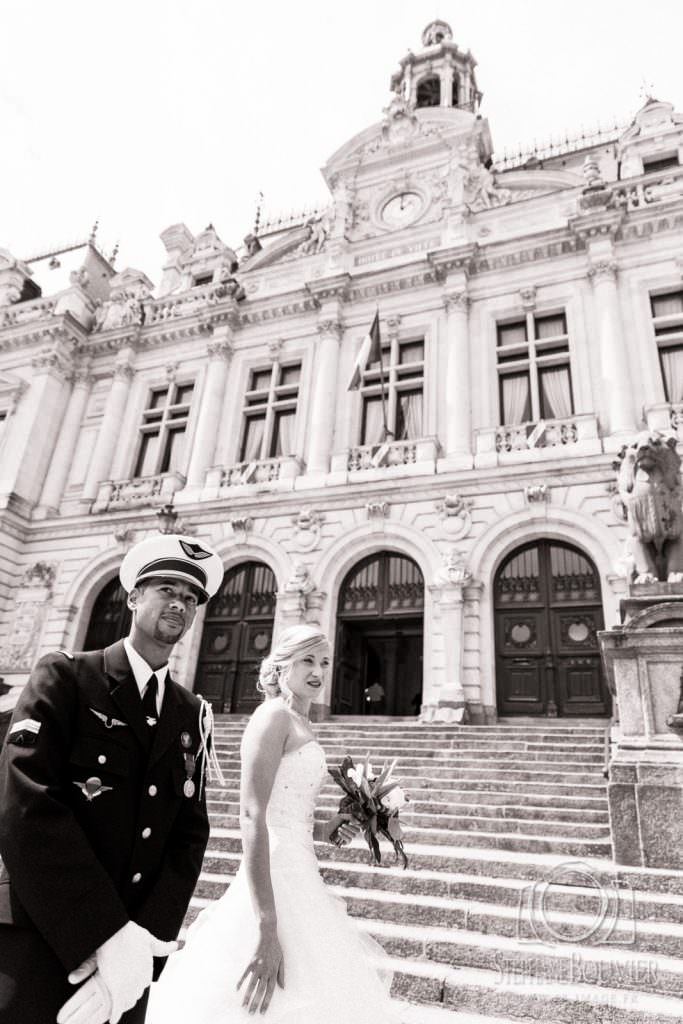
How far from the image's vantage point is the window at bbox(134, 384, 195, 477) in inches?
675

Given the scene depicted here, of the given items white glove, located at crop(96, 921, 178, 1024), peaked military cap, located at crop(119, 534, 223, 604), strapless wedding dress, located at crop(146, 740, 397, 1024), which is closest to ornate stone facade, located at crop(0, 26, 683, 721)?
strapless wedding dress, located at crop(146, 740, 397, 1024)

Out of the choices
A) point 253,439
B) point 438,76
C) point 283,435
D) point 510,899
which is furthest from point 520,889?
point 438,76

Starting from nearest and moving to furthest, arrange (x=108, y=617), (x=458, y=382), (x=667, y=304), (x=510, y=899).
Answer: (x=510, y=899) < (x=667, y=304) < (x=458, y=382) < (x=108, y=617)

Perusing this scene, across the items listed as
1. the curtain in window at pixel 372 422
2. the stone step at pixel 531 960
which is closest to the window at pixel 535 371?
the curtain in window at pixel 372 422

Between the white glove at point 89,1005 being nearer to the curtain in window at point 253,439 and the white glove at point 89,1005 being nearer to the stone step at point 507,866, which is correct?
the stone step at point 507,866

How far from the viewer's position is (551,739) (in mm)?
8898

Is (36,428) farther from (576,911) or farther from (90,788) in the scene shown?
(90,788)

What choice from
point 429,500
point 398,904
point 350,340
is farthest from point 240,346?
point 398,904

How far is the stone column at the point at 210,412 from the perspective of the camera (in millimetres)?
15938

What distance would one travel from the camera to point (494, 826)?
6145mm

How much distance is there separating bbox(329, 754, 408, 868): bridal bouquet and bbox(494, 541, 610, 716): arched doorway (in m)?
8.92

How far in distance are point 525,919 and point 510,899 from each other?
13.2 inches

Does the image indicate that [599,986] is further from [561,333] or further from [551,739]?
[561,333]

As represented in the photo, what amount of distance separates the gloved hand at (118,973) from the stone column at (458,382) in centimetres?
1221
